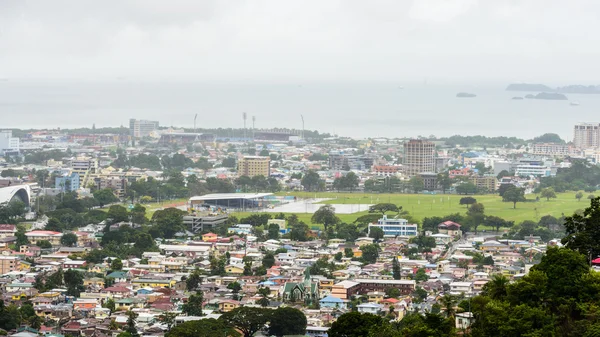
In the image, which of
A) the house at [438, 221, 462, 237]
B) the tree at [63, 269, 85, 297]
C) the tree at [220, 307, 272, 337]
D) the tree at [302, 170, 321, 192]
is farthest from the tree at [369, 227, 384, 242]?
the tree at [302, 170, 321, 192]

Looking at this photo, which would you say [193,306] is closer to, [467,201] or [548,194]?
[467,201]

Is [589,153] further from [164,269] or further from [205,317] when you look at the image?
[205,317]

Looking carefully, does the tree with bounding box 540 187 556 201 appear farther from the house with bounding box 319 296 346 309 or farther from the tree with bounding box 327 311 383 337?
the tree with bounding box 327 311 383 337

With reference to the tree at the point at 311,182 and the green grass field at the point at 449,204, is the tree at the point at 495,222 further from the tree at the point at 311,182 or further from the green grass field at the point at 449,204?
the tree at the point at 311,182

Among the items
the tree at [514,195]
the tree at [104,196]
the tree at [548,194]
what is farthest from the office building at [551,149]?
the tree at [104,196]

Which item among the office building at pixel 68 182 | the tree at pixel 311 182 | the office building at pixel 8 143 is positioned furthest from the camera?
the office building at pixel 8 143
